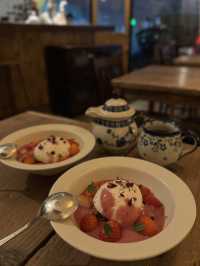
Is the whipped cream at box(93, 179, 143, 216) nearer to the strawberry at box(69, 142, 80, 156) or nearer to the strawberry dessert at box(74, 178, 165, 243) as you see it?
the strawberry dessert at box(74, 178, 165, 243)

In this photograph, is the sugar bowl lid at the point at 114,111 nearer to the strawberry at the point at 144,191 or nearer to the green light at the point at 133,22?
the strawberry at the point at 144,191

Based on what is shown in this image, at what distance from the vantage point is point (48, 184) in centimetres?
64

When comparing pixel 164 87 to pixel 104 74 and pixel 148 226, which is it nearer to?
pixel 104 74

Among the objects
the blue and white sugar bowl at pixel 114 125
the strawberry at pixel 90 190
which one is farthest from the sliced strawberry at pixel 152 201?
the blue and white sugar bowl at pixel 114 125

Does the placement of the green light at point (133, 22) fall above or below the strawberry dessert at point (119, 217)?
above

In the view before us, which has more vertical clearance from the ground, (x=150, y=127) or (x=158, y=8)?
(x=158, y=8)

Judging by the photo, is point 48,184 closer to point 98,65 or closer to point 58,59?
point 98,65

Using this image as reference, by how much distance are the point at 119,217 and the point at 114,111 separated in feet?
1.14

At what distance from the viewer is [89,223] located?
450 mm

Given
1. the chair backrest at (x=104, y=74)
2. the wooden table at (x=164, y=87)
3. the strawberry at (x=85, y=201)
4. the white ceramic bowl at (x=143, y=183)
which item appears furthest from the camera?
the chair backrest at (x=104, y=74)

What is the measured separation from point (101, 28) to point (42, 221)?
10.4 ft

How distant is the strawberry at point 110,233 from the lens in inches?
16.8

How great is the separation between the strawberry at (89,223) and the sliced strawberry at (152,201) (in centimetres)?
13

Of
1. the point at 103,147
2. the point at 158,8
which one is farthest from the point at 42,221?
the point at 158,8
